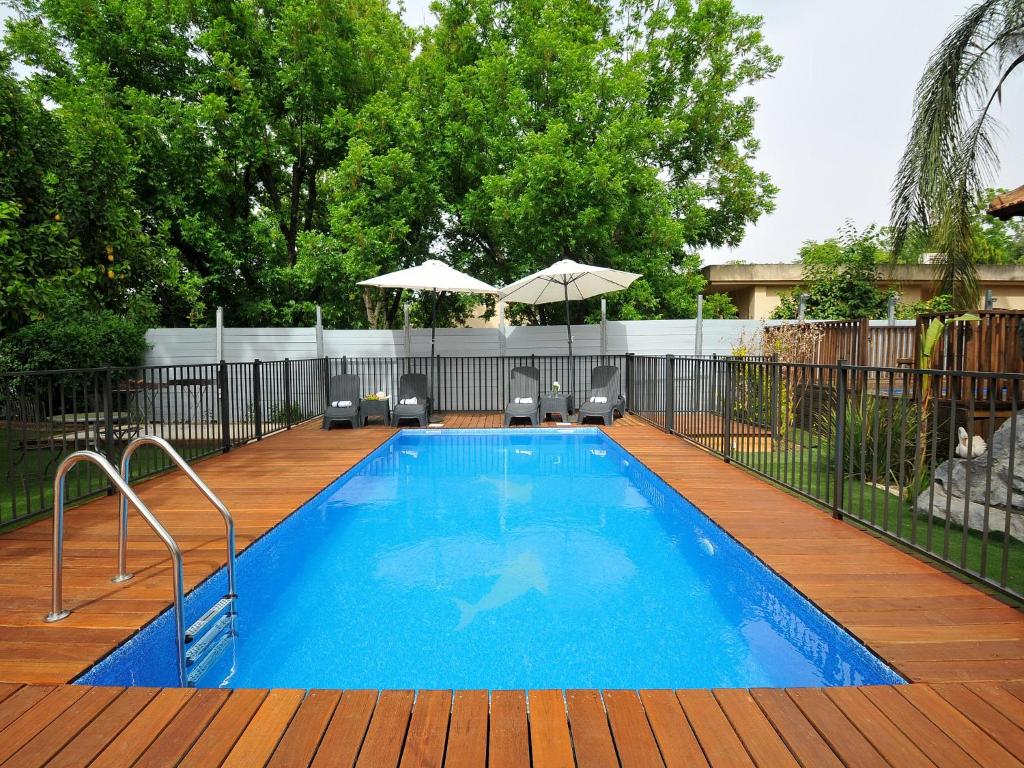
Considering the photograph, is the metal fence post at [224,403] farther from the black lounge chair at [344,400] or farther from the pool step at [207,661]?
the pool step at [207,661]

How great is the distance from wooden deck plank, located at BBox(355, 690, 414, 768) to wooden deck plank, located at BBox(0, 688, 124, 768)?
896mm

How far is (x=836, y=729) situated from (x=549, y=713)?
882 mm

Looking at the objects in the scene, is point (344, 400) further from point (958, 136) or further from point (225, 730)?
point (958, 136)

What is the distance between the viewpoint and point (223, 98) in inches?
494

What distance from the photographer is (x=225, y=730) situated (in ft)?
6.08

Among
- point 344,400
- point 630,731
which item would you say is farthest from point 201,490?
point 344,400

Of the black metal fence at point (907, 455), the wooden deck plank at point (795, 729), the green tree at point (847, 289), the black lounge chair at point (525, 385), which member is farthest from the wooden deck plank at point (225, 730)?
the green tree at point (847, 289)

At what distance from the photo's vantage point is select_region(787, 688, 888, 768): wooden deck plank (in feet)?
5.57

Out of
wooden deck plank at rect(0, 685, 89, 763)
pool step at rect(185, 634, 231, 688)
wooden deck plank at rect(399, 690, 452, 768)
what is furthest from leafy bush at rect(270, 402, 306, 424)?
wooden deck plank at rect(399, 690, 452, 768)

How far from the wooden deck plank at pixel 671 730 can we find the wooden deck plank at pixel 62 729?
1.77 metres

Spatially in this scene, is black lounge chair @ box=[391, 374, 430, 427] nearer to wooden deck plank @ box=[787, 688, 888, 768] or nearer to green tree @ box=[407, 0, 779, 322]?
green tree @ box=[407, 0, 779, 322]

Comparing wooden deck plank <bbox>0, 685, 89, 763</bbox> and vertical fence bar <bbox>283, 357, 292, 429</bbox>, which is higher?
vertical fence bar <bbox>283, 357, 292, 429</bbox>

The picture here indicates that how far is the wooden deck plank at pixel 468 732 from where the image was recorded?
169 centimetres

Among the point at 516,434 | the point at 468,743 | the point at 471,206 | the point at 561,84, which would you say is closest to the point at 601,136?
the point at 561,84
